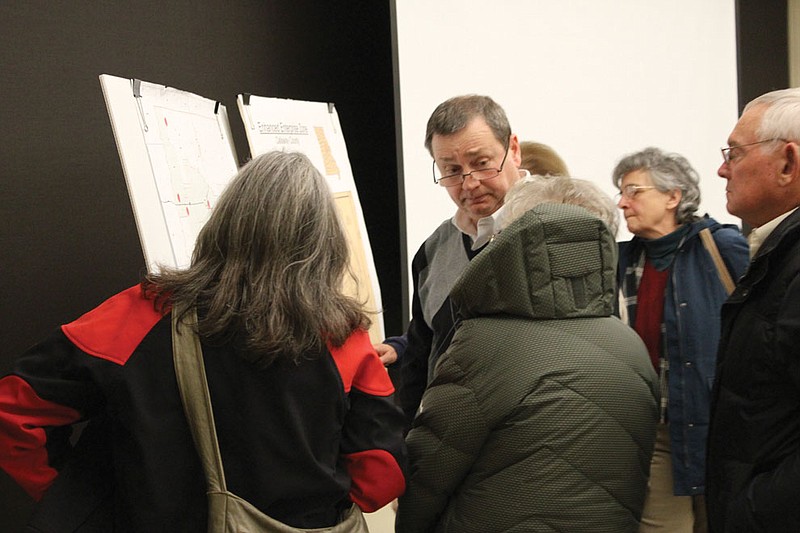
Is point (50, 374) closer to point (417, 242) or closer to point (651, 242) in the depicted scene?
point (651, 242)

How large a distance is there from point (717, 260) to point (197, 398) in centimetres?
174

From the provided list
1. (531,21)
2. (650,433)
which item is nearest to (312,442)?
(650,433)

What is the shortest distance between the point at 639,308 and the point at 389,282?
6.55 ft

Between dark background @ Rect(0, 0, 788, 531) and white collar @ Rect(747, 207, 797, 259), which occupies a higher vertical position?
dark background @ Rect(0, 0, 788, 531)

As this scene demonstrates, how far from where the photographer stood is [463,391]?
1.45 m

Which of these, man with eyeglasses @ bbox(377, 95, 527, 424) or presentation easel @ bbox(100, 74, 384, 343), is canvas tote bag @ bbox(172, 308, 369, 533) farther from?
man with eyeglasses @ bbox(377, 95, 527, 424)

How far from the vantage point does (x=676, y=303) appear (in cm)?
244

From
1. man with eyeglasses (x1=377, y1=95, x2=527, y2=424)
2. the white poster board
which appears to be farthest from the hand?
the white poster board

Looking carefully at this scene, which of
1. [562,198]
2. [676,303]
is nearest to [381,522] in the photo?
[676,303]

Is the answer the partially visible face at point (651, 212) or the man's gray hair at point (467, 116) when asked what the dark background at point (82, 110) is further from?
the man's gray hair at point (467, 116)

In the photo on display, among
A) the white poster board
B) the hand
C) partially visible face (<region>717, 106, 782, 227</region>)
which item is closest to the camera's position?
partially visible face (<region>717, 106, 782, 227</region>)

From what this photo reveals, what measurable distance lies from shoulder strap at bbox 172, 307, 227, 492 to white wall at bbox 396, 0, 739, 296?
7.45ft

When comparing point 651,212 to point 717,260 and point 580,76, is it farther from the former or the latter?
point 580,76

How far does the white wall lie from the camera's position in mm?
3533
